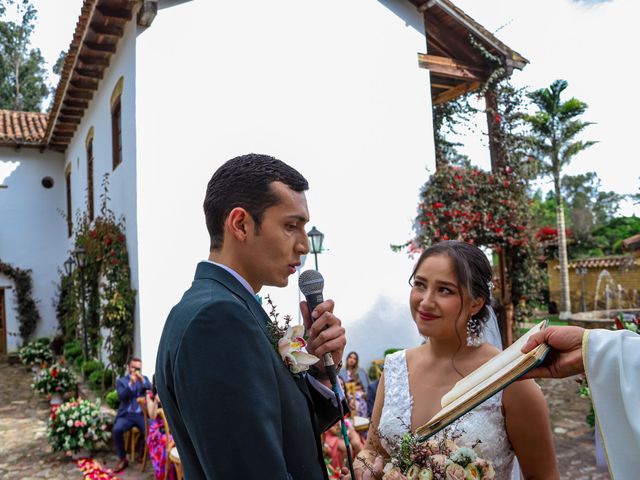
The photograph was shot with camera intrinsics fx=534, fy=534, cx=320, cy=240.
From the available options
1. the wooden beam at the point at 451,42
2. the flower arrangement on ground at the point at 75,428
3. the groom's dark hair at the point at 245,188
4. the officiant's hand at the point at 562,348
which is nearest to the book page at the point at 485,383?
the officiant's hand at the point at 562,348

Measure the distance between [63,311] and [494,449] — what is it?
1659 centimetres

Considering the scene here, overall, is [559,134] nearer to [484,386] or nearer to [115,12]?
[115,12]

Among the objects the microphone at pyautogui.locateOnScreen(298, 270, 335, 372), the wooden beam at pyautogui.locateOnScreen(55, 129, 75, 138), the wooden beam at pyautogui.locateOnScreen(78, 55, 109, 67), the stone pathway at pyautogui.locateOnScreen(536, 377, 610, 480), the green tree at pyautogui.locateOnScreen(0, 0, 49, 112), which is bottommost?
the stone pathway at pyautogui.locateOnScreen(536, 377, 610, 480)

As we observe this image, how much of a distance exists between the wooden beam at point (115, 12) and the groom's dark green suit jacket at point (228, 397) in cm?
815

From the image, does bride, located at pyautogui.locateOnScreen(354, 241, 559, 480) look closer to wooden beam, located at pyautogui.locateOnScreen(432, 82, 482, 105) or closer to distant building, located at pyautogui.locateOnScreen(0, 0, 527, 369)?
distant building, located at pyautogui.locateOnScreen(0, 0, 527, 369)

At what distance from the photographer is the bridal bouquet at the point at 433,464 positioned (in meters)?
1.76

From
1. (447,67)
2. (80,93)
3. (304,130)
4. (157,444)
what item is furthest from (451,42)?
(157,444)

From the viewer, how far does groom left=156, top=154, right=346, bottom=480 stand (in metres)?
1.17

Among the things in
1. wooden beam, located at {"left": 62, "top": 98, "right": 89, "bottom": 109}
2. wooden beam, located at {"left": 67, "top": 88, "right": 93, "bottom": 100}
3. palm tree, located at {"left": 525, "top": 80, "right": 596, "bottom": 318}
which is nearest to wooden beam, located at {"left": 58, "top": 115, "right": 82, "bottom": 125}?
wooden beam, located at {"left": 62, "top": 98, "right": 89, "bottom": 109}

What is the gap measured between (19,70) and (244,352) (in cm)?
3417

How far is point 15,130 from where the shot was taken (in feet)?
53.0

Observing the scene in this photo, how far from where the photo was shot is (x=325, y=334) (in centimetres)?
165

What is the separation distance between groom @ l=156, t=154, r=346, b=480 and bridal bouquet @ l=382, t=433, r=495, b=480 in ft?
1.14

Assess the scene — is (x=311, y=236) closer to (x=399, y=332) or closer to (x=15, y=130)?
(x=399, y=332)
